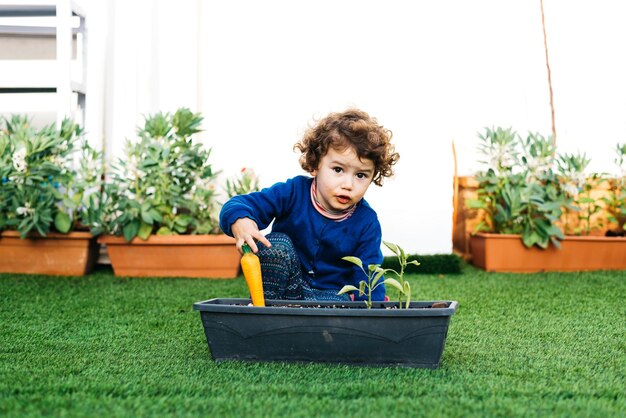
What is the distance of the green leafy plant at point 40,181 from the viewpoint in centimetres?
293

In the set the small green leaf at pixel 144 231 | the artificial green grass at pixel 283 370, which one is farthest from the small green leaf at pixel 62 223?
the artificial green grass at pixel 283 370

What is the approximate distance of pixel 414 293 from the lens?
2.80m

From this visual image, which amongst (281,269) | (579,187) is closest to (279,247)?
(281,269)

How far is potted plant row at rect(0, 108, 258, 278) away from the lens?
2.99 m

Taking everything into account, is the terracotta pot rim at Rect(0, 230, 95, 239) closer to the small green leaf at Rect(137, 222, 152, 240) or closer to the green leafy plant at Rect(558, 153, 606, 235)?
the small green leaf at Rect(137, 222, 152, 240)

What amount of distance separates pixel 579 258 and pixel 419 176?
85 cm

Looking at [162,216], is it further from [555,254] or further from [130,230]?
[555,254]

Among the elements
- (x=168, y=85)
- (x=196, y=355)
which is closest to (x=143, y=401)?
(x=196, y=355)

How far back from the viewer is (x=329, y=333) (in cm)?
154

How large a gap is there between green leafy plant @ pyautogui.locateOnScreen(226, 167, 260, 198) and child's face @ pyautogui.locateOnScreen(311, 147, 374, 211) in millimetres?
1268

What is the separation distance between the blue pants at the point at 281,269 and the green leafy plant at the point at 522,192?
64.8 inches

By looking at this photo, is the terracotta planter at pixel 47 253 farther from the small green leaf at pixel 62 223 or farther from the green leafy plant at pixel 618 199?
the green leafy plant at pixel 618 199

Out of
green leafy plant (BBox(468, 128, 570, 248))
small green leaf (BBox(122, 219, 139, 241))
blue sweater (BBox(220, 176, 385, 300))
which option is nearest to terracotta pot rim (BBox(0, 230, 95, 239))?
small green leaf (BBox(122, 219, 139, 241))

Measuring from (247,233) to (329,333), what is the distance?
0.38 m
